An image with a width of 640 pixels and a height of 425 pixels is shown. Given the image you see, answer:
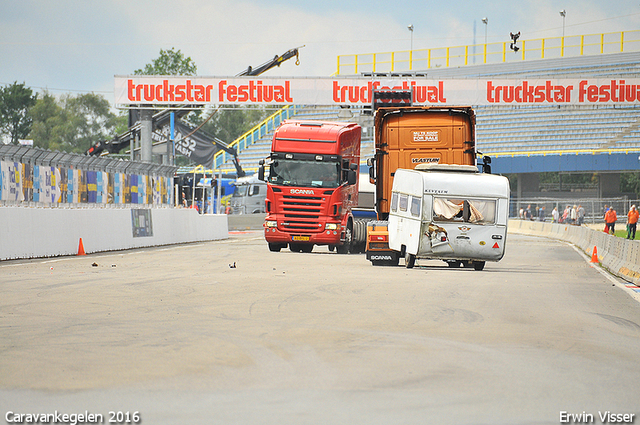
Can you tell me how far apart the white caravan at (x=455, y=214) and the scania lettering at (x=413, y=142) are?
4.57ft

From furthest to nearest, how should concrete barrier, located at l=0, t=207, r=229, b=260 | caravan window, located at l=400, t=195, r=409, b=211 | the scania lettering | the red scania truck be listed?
the red scania truck, the scania lettering, concrete barrier, located at l=0, t=207, r=229, b=260, caravan window, located at l=400, t=195, r=409, b=211

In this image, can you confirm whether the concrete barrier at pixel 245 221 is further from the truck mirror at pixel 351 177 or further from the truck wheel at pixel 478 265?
the truck wheel at pixel 478 265

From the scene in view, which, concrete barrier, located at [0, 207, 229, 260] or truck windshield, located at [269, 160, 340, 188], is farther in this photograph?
truck windshield, located at [269, 160, 340, 188]

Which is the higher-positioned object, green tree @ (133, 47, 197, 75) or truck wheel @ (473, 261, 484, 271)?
green tree @ (133, 47, 197, 75)

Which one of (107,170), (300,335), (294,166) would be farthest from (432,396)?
(107,170)

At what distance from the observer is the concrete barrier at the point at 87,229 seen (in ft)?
66.6

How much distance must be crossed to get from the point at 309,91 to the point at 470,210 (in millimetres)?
23773

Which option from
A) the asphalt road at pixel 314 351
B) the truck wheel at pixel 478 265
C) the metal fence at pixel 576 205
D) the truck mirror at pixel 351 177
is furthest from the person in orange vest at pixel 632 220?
the asphalt road at pixel 314 351

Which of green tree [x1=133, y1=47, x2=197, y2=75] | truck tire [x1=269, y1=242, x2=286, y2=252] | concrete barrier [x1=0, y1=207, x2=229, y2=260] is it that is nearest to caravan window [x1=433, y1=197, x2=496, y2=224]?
truck tire [x1=269, y1=242, x2=286, y2=252]

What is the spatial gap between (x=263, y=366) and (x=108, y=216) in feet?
63.3

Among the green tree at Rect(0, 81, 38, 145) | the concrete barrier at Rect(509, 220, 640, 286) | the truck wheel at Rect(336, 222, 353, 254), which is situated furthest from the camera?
the green tree at Rect(0, 81, 38, 145)

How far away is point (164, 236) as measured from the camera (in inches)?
1196

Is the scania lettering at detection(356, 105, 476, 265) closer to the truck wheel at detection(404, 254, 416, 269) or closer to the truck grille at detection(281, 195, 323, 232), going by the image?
the truck wheel at detection(404, 254, 416, 269)

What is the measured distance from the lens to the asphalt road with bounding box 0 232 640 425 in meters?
5.69
